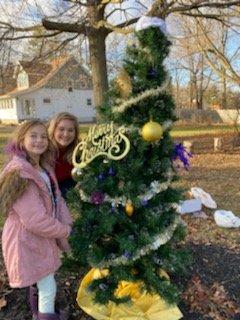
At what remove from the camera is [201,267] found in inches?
176

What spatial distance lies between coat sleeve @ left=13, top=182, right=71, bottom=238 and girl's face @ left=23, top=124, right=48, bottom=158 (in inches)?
11.0

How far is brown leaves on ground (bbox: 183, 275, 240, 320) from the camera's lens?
148 inches

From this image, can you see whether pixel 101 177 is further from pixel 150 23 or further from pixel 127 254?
pixel 150 23

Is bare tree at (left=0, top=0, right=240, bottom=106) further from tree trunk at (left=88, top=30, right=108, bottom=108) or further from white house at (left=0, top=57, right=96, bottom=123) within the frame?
white house at (left=0, top=57, right=96, bottom=123)

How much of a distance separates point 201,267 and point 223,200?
3.74m

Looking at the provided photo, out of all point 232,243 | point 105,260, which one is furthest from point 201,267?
point 105,260

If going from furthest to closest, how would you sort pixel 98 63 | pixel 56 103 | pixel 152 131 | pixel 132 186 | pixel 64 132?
1. pixel 56 103
2. pixel 98 63
3. pixel 64 132
4. pixel 132 186
5. pixel 152 131

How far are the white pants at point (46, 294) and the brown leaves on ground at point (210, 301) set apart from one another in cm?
123

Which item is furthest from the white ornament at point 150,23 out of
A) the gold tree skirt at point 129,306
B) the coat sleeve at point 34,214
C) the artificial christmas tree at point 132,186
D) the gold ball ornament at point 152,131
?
the gold tree skirt at point 129,306

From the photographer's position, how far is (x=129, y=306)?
3.47 m

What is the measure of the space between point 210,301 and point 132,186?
57.8 inches

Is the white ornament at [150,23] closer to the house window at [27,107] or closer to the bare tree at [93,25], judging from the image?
the bare tree at [93,25]

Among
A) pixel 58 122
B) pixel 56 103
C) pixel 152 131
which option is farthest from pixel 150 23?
pixel 56 103

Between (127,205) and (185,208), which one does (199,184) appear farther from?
(127,205)
